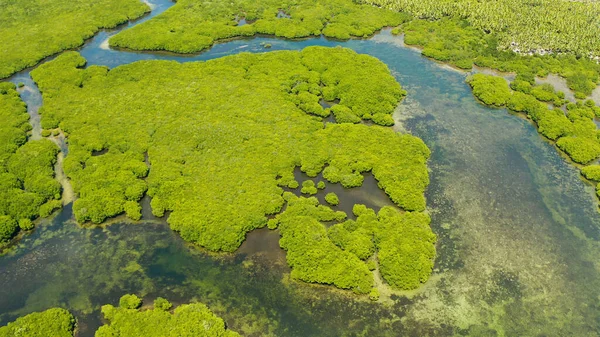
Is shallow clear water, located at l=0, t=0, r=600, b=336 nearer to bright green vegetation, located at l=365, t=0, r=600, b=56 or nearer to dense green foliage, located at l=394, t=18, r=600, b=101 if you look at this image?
dense green foliage, located at l=394, t=18, r=600, b=101

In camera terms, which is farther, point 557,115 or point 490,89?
point 490,89

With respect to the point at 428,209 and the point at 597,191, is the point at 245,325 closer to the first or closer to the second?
the point at 428,209

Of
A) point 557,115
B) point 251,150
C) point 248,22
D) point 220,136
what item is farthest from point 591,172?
point 248,22

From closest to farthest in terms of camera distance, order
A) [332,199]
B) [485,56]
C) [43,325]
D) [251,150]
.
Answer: [43,325] → [332,199] → [251,150] → [485,56]

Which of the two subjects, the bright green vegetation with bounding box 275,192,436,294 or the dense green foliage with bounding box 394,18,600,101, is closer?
the bright green vegetation with bounding box 275,192,436,294

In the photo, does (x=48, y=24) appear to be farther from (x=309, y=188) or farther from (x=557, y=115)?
(x=557, y=115)

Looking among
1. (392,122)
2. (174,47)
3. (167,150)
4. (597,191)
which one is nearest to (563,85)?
(597,191)

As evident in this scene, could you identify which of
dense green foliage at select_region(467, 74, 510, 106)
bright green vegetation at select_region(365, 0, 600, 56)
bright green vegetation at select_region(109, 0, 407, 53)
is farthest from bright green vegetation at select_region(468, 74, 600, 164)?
bright green vegetation at select_region(109, 0, 407, 53)

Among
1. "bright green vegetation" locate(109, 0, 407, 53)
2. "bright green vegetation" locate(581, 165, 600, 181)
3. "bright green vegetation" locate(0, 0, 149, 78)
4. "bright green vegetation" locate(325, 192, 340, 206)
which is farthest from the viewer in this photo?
"bright green vegetation" locate(109, 0, 407, 53)
